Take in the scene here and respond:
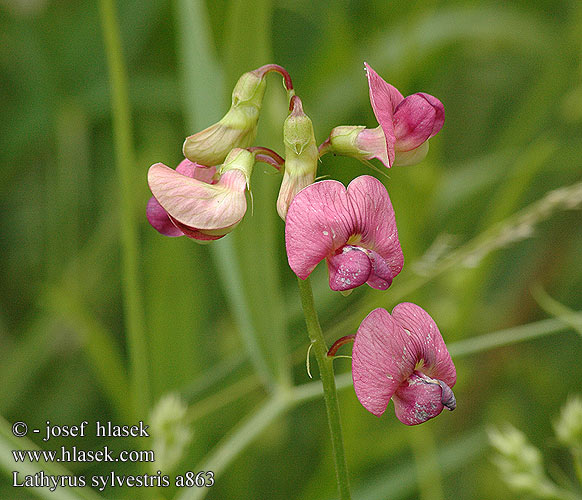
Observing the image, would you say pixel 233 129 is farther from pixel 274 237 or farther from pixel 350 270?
pixel 274 237

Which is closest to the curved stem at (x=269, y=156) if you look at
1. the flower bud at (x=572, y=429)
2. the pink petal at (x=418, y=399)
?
the pink petal at (x=418, y=399)

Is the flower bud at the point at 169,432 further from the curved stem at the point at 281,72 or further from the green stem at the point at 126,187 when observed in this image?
the curved stem at the point at 281,72

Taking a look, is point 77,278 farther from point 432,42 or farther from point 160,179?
point 160,179

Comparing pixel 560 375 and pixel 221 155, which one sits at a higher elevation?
pixel 221 155

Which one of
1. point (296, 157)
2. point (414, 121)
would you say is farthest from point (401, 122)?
point (296, 157)

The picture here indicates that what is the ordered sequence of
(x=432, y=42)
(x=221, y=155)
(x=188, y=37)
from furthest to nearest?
1. (x=432, y=42)
2. (x=188, y=37)
3. (x=221, y=155)

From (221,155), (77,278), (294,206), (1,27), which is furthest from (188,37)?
(1,27)
